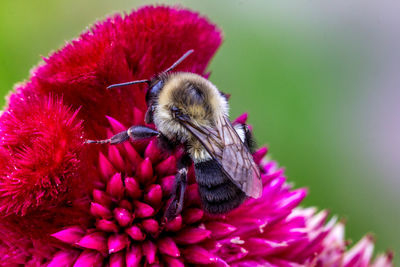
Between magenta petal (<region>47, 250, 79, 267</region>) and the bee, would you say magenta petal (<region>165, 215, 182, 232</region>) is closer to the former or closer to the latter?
the bee

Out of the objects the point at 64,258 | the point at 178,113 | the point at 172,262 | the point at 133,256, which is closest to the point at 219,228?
the point at 172,262

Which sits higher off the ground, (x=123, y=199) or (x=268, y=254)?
(x=123, y=199)

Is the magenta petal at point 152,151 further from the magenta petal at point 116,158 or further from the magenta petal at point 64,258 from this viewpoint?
the magenta petal at point 64,258

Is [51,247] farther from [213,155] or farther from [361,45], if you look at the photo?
[361,45]

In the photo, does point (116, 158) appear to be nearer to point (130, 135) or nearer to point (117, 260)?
point (130, 135)

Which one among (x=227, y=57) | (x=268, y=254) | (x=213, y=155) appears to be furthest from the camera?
(x=227, y=57)

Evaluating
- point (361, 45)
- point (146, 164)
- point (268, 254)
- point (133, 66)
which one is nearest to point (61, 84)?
point (133, 66)

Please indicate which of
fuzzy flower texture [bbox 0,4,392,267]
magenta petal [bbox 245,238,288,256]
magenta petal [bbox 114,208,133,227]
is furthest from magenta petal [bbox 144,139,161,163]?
magenta petal [bbox 245,238,288,256]

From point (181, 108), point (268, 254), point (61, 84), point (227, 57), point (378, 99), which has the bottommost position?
point (268, 254)
